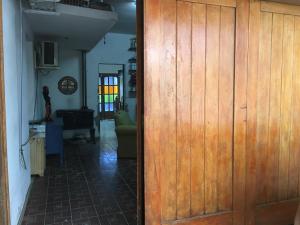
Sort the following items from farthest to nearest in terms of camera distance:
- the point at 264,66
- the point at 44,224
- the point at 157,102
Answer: the point at 44,224 → the point at 264,66 → the point at 157,102

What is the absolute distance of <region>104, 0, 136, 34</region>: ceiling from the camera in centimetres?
540

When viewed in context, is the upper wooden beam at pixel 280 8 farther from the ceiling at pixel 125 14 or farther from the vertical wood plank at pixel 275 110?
the ceiling at pixel 125 14

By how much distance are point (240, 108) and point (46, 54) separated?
4729 mm

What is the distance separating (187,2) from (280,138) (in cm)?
167

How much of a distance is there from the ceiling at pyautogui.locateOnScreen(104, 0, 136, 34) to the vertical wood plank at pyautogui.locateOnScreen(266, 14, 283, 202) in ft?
11.2

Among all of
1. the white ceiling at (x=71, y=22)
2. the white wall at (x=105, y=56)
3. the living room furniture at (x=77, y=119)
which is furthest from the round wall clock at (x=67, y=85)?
the white ceiling at (x=71, y=22)

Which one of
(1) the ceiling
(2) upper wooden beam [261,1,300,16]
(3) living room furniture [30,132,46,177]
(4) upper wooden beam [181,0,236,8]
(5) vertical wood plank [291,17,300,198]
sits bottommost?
(3) living room furniture [30,132,46,177]

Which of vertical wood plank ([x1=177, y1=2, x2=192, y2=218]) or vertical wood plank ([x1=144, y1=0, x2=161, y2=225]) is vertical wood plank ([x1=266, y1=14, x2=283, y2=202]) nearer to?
vertical wood plank ([x1=177, y1=2, x2=192, y2=218])

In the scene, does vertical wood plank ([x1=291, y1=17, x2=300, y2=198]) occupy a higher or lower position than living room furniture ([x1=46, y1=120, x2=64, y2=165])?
higher

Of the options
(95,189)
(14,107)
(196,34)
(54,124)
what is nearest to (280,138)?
(196,34)

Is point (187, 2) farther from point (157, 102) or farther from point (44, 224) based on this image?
point (44, 224)

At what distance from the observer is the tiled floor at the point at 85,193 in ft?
9.82

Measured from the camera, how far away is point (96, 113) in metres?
8.17

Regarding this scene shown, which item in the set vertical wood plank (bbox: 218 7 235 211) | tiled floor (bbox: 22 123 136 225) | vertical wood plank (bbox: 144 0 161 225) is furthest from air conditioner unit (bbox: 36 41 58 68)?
vertical wood plank (bbox: 218 7 235 211)
